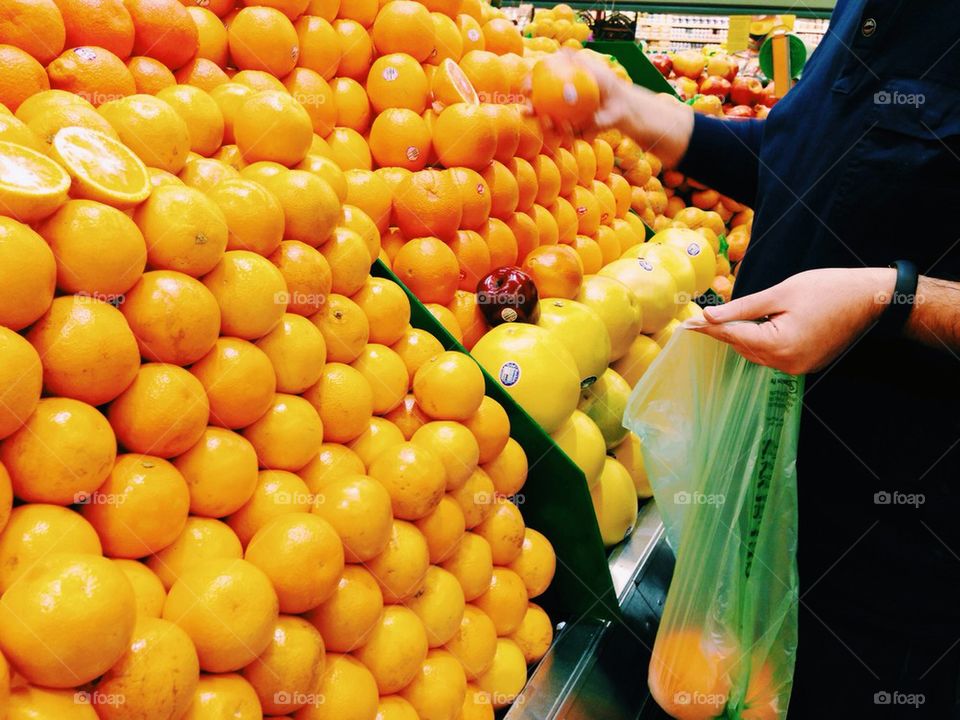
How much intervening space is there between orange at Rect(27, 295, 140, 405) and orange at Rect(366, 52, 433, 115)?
1325mm

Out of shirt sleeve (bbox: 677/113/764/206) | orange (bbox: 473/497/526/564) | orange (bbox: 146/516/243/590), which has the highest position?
shirt sleeve (bbox: 677/113/764/206)

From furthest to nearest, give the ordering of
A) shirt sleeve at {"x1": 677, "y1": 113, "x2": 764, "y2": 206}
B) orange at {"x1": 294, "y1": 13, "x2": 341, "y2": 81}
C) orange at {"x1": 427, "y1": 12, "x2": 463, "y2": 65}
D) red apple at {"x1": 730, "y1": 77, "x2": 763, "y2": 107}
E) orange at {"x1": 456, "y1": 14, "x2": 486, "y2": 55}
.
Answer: red apple at {"x1": 730, "y1": 77, "x2": 763, "y2": 107} → orange at {"x1": 456, "y1": 14, "x2": 486, "y2": 55} → orange at {"x1": 427, "y1": 12, "x2": 463, "y2": 65} → orange at {"x1": 294, "y1": 13, "x2": 341, "y2": 81} → shirt sleeve at {"x1": 677, "y1": 113, "x2": 764, "y2": 206}

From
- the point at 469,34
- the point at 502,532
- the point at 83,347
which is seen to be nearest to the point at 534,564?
the point at 502,532

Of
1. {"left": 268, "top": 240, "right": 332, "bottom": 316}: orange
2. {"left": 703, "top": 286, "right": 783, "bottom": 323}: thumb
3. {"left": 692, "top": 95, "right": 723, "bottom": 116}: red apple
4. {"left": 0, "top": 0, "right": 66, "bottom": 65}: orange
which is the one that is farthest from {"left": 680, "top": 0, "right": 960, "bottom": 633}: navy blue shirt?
{"left": 692, "top": 95, "right": 723, "bottom": 116}: red apple

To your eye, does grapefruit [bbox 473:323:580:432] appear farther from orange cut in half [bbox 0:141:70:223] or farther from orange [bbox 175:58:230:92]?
orange cut in half [bbox 0:141:70:223]

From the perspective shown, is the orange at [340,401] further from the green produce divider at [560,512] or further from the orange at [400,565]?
the green produce divider at [560,512]

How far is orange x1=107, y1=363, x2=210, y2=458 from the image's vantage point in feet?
3.55

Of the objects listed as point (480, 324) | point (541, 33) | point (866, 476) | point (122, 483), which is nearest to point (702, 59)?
point (541, 33)

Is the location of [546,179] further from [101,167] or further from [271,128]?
[101,167]

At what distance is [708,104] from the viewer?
183 inches

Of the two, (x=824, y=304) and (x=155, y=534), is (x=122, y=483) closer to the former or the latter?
(x=155, y=534)

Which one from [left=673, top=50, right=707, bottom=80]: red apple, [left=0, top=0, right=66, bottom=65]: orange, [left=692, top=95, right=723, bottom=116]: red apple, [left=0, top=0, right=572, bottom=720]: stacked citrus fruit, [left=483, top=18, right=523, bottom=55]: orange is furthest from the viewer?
[left=673, top=50, right=707, bottom=80]: red apple

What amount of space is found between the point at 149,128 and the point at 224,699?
91 centimetres

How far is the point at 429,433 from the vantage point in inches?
59.3
